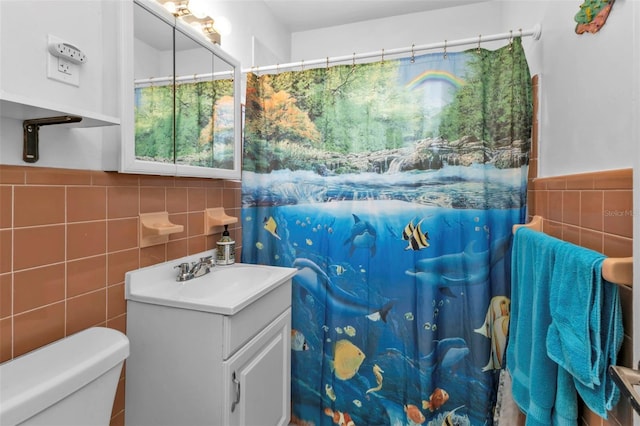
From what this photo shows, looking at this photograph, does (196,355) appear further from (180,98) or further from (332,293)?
(180,98)

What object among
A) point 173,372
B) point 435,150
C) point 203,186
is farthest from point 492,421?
point 203,186

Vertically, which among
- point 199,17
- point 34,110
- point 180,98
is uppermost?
point 199,17

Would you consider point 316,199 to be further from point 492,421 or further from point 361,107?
A: point 492,421

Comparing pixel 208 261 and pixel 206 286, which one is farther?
pixel 208 261

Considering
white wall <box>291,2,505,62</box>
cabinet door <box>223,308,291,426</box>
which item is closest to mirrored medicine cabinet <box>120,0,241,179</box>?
cabinet door <box>223,308,291,426</box>

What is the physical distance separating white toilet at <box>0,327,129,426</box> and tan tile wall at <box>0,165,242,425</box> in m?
0.09

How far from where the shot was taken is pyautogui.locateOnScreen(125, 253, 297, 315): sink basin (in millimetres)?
1121

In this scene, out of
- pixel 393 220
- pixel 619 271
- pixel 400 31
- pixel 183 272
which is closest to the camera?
pixel 619 271

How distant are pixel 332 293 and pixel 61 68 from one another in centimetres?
149

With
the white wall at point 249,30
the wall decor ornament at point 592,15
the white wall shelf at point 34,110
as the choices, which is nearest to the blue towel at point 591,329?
the wall decor ornament at point 592,15

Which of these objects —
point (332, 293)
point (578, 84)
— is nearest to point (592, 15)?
point (578, 84)

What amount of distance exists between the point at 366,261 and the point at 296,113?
0.92 metres

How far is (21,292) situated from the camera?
2.96 ft

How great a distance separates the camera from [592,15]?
949mm
